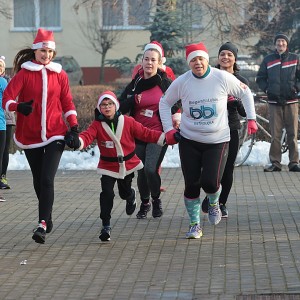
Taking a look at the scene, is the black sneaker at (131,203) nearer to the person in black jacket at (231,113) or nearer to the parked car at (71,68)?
the person in black jacket at (231,113)

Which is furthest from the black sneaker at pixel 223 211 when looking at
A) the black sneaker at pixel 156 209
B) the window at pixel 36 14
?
the window at pixel 36 14

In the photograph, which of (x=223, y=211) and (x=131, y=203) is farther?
(x=223, y=211)

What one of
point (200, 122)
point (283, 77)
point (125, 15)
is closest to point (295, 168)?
point (283, 77)

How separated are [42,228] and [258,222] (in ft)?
8.46

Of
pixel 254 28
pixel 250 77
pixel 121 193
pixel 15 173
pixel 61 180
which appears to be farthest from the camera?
pixel 254 28

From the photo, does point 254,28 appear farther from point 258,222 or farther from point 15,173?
point 258,222

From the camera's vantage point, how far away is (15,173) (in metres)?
16.9

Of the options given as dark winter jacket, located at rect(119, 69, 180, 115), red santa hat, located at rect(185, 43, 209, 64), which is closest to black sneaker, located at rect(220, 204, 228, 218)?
dark winter jacket, located at rect(119, 69, 180, 115)

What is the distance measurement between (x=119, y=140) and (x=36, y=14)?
37173mm

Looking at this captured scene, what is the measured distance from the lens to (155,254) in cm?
912

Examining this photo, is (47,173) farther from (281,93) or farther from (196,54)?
(281,93)

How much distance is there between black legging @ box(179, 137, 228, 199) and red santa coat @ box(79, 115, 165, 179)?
31 cm

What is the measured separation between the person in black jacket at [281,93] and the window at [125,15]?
66.2ft

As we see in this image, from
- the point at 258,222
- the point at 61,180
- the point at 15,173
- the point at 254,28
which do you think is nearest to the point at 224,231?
the point at 258,222
